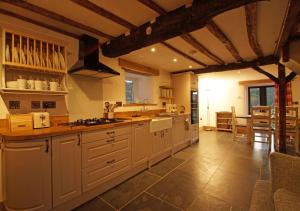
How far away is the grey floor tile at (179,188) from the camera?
185cm

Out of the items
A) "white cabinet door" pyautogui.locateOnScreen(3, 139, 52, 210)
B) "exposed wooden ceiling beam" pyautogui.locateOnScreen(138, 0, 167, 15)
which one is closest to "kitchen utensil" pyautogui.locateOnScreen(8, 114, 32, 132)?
"white cabinet door" pyautogui.locateOnScreen(3, 139, 52, 210)

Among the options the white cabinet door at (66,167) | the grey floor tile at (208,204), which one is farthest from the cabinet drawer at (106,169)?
the grey floor tile at (208,204)

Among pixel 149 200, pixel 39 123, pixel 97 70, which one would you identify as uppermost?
pixel 97 70

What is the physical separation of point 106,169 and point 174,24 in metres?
1.97

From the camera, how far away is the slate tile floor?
1772 millimetres

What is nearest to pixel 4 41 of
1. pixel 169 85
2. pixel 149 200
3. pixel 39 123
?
pixel 39 123

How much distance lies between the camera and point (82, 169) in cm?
180

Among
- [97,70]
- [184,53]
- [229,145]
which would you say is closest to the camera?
[97,70]

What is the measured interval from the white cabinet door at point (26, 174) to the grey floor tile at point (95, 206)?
0.39 m

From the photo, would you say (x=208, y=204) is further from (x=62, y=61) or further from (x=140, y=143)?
(x=62, y=61)

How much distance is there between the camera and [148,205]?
5.80ft

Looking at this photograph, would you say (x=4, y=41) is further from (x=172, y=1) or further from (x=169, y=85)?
(x=169, y=85)

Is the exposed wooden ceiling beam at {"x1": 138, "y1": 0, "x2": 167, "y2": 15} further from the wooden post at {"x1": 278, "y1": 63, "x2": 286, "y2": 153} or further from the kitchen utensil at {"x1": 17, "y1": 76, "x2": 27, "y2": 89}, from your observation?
the wooden post at {"x1": 278, "y1": 63, "x2": 286, "y2": 153}

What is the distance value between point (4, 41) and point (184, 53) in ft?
9.20
